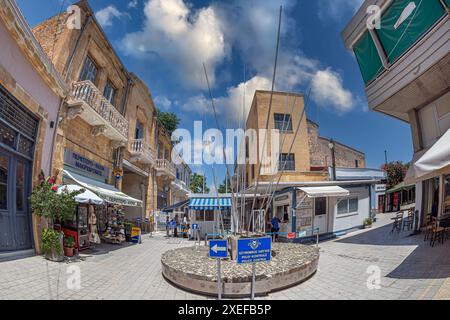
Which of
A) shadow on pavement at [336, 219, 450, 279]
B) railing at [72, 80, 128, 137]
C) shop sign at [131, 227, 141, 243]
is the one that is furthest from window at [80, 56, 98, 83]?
shadow on pavement at [336, 219, 450, 279]

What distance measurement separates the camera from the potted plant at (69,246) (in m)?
8.21

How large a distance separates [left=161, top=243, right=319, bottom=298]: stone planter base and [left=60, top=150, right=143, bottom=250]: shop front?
178 inches

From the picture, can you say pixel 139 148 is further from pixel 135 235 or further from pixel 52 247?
pixel 52 247

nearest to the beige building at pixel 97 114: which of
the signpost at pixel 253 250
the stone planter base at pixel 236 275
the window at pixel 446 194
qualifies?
the stone planter base at pixel 236 275

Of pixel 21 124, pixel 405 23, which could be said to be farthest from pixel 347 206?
pixel 21 124

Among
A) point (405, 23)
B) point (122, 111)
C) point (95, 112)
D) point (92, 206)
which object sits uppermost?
point (405, 23)

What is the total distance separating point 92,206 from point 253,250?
31.6ft

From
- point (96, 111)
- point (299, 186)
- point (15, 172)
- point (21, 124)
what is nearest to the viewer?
point (15, 172)

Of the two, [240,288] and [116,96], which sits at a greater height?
[116,96]

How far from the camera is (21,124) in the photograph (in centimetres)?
761
